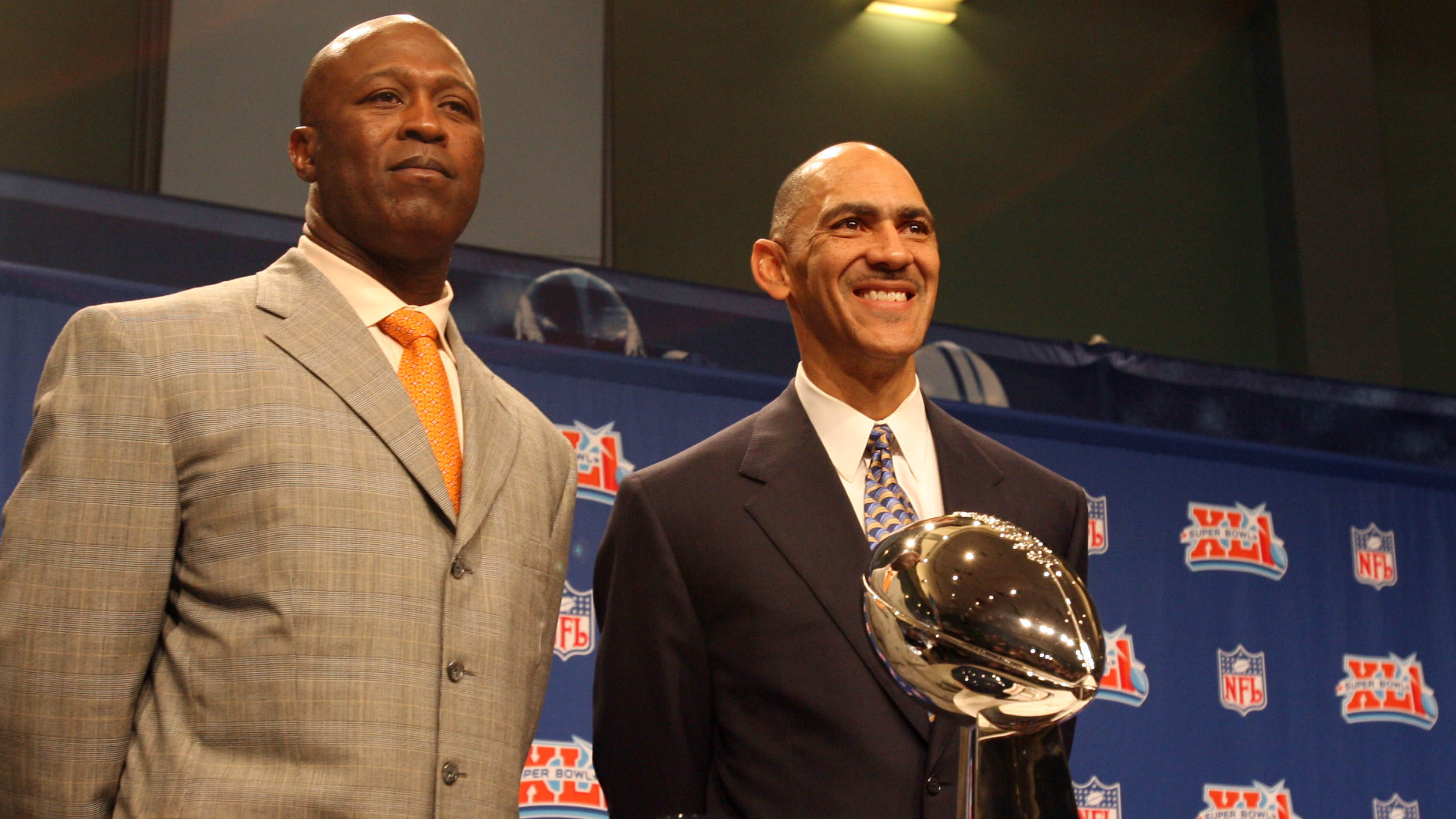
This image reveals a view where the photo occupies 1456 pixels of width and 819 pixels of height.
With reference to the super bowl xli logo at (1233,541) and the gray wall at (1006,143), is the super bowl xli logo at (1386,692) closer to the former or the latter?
the super bowl xli logo at (1233,541)

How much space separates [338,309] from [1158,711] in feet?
9.01

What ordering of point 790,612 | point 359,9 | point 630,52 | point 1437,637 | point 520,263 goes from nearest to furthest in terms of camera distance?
1. point 790,612
2. point 520,263
3. point 1437,637
4. point 359,9
5. point 630,52

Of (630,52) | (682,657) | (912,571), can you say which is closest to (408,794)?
(682,657)

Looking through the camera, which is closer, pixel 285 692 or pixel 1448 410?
pixel 285 692

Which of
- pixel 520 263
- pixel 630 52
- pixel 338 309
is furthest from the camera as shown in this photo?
pixel 630 52

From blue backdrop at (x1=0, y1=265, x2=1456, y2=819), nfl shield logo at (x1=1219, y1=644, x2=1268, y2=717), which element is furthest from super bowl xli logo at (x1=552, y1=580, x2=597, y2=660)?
nfl shield logo at (x1=1219, y1=644, x2=1268, y2=717)

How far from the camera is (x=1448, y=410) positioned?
425cm

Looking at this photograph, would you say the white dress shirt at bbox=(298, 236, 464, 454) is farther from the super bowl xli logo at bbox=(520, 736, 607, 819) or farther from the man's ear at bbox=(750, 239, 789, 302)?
the super bowl xli logo at bbox=(520, 736, 607, 819)

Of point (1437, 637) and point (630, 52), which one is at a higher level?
point (630, 52)

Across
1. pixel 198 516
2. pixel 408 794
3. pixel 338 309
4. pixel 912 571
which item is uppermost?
pixel 338 309

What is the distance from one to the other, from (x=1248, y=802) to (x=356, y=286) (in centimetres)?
297

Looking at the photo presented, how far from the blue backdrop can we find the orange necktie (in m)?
1.57

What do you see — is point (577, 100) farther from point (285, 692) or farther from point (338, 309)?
point (285, 692)

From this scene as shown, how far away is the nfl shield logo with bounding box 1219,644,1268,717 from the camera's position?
3.76 metres
